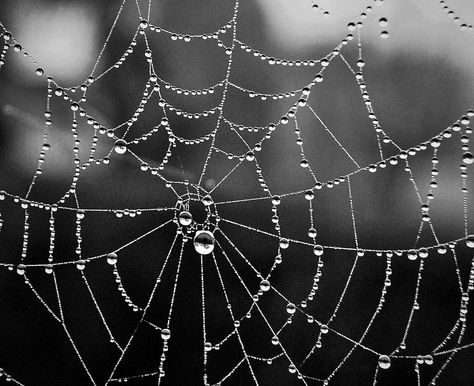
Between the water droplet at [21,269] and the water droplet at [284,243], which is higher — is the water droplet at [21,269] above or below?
below

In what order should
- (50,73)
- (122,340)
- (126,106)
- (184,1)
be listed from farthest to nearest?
(184,1), (126,106), (122,340), (50,73)

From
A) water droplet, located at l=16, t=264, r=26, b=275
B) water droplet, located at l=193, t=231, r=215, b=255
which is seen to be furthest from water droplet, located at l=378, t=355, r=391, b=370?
water droplet, located at l=16, t=264, r=26, b=275

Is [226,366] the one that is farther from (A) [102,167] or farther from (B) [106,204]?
(A) [102,167]

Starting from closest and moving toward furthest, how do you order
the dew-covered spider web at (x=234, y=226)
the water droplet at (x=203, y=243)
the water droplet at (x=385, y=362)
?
the water droplet at (x=385, y=362)
the water droplet at (x=203, y=243)
the dew-covered spider web at (x=234, y=226)

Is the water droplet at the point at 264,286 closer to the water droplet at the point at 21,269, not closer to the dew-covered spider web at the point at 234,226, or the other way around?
the water droplet at the point at 21,269

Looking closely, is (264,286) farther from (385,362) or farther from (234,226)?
(234,226)

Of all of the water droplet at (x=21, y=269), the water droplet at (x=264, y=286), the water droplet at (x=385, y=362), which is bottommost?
the water droplet at (x=385, y=362)

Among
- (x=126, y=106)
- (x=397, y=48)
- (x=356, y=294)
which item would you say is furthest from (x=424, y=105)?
(x=126, y=106)

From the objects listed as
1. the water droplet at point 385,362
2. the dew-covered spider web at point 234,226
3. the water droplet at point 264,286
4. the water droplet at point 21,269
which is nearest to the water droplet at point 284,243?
the water droplet at point 264,286
